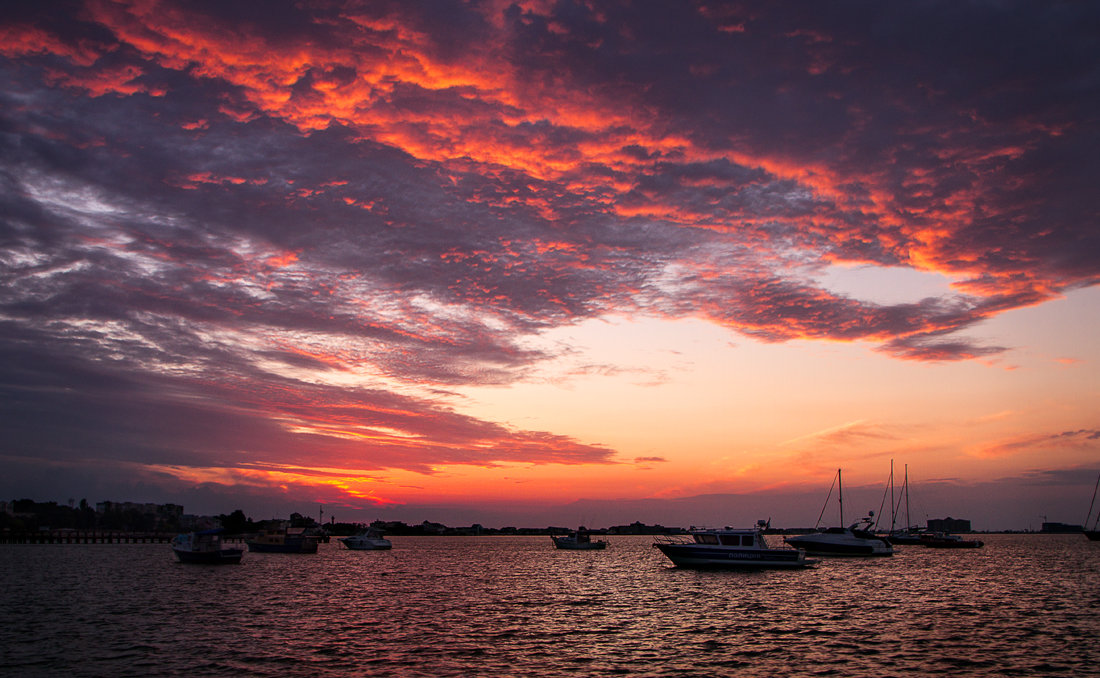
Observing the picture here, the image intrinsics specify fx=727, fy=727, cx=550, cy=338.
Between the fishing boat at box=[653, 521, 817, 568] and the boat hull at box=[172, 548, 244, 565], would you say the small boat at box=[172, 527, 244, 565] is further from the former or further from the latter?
the fishing boat at box=[653, 521, 817, 568]

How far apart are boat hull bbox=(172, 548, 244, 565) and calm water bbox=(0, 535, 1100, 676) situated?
20889 mm

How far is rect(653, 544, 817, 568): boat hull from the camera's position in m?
83.4

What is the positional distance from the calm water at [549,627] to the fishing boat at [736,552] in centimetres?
557

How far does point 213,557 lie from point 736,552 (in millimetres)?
69416

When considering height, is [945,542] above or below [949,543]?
above

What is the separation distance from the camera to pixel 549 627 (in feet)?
142

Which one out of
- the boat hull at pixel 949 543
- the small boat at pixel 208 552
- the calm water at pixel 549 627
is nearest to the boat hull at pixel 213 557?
the small boat at pixel 208 552

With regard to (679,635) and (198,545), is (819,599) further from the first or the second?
(198,545)

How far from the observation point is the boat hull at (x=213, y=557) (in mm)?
99062

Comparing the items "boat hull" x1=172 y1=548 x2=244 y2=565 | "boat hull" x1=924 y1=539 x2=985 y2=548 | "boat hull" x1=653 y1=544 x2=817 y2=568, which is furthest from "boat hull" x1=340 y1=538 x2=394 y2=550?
"boat hull" x1=924 y1=539 x2=985 y2=548

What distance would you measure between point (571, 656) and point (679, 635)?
28.4 ft

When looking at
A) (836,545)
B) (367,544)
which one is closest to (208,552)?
(367,544)

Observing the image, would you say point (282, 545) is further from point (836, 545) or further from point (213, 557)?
point (836, 545)

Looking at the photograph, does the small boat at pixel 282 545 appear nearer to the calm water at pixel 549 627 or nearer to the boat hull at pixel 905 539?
the calm water at pixel 549 627
